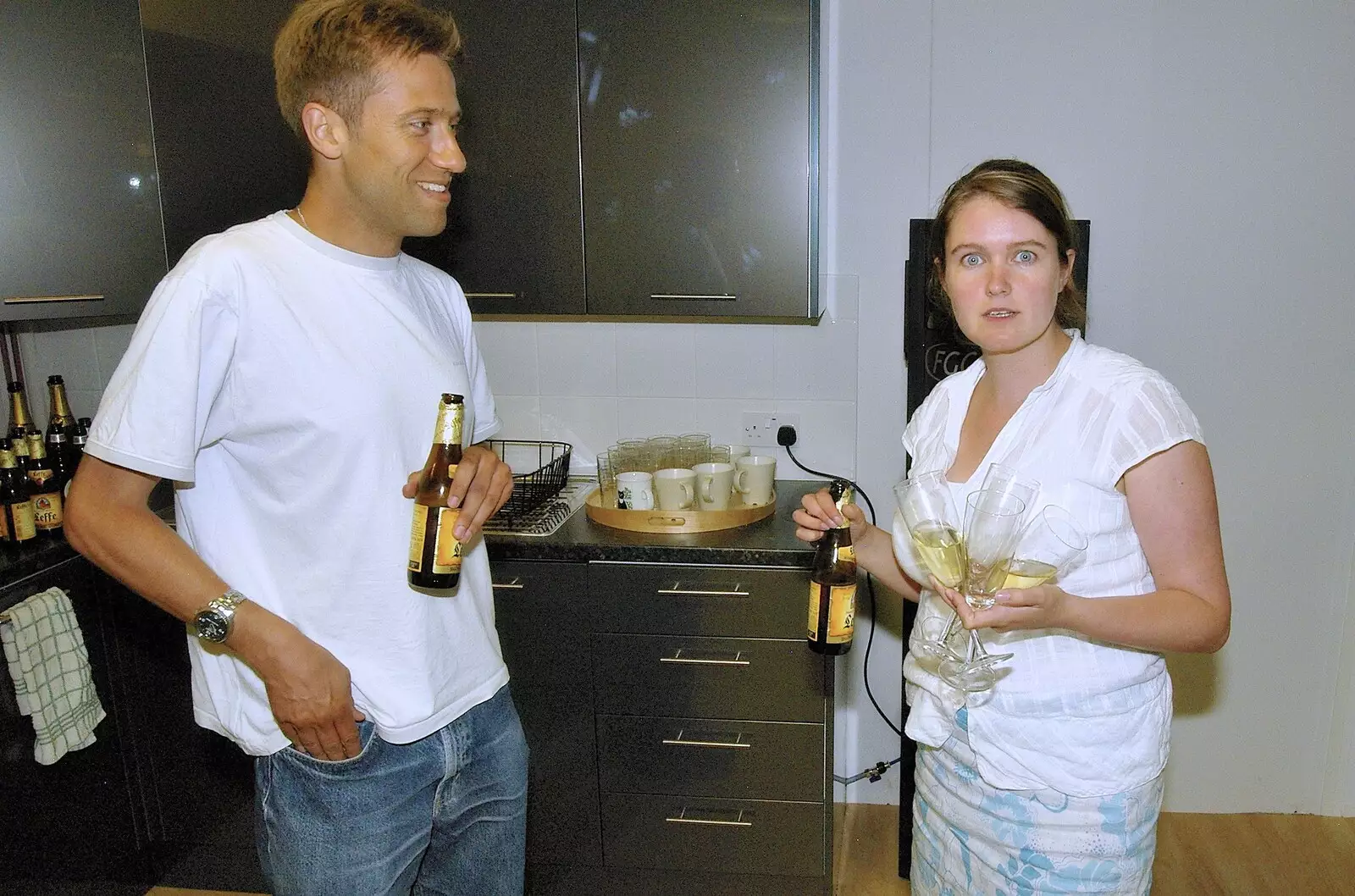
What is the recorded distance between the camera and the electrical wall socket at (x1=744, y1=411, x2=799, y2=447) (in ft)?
8.79

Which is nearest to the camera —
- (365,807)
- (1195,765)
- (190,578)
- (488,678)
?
(190,578)

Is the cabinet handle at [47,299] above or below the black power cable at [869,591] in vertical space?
above

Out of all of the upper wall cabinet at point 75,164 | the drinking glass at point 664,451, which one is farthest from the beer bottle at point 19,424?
the drinking glass at point 664,451

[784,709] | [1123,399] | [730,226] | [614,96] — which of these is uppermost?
[614,96]

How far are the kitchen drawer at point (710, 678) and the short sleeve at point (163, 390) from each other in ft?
3.93

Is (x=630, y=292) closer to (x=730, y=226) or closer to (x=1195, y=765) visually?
(x=730, y=226)

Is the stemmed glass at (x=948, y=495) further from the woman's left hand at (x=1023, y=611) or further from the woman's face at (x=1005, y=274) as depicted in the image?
the woman's face at (x=1005, y=274)

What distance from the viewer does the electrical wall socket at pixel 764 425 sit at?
268 centimetres

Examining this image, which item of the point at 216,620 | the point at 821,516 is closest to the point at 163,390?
the point at 216,620

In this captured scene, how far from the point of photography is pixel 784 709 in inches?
86.4

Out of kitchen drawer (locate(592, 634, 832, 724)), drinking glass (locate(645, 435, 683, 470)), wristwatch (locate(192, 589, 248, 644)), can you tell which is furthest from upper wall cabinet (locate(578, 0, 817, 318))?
wristwatch (locate(192, 589, 248, 644))

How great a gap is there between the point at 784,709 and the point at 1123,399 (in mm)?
1166

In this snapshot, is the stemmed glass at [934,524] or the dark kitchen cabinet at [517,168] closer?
the stemmed glass at [934,524]

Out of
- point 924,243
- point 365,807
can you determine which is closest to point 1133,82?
point 924,243
